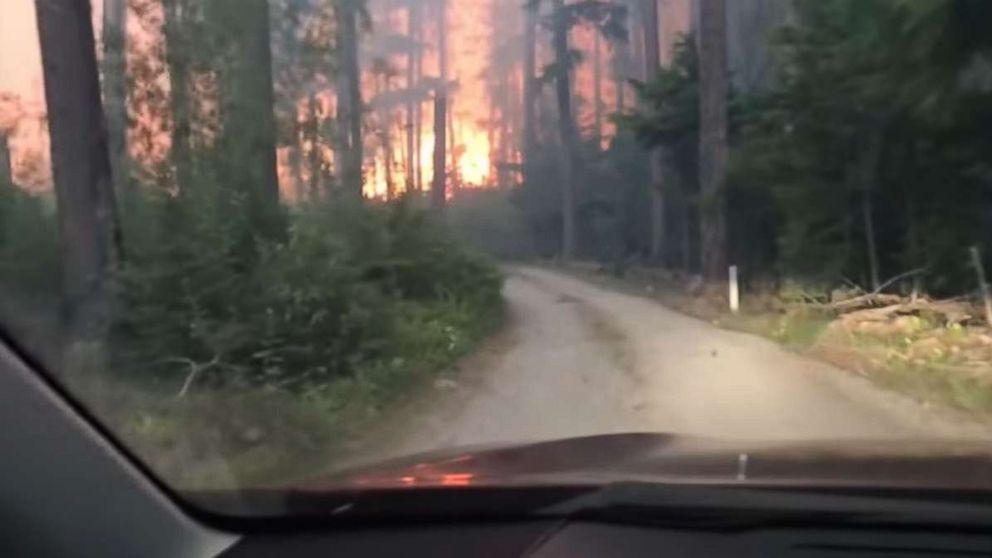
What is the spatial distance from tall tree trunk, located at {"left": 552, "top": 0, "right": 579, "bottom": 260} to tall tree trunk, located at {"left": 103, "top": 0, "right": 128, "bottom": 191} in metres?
2.51

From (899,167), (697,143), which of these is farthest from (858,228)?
(697,143)

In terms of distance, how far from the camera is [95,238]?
24.2 ft

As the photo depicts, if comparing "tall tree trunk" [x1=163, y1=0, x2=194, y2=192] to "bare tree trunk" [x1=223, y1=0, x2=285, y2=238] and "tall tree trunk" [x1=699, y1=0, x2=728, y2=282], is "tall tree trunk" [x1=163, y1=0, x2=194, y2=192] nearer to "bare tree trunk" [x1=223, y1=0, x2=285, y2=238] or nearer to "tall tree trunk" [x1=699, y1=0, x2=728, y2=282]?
"bare tree trunk" [x1=223, y1=0, x2=285, y2=238]

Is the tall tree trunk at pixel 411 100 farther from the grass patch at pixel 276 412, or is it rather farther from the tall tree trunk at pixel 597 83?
the tall tree trunk at pixel 597 83

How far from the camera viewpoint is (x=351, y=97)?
9.07m

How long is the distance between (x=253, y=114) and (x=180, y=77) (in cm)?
57

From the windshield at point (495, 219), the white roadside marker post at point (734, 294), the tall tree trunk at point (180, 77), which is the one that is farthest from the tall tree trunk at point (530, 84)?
the tall tree trunk at point (180, 77)

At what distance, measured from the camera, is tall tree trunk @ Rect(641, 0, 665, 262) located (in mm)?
9656

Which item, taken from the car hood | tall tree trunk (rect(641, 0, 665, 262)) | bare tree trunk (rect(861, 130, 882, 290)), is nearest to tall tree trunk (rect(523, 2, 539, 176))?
tall tree trunk (rect(641, 0, 665, 262))

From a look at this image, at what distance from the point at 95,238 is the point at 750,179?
5.27 m

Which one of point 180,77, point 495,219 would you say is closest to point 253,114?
point 180,77

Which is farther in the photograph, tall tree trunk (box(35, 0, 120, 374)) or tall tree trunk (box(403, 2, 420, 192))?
tall tree trunk (box(403, 2, 420, 192))

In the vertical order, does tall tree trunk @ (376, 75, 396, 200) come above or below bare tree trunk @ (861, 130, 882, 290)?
above

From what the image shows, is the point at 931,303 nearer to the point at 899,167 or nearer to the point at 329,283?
the point at 899,167
